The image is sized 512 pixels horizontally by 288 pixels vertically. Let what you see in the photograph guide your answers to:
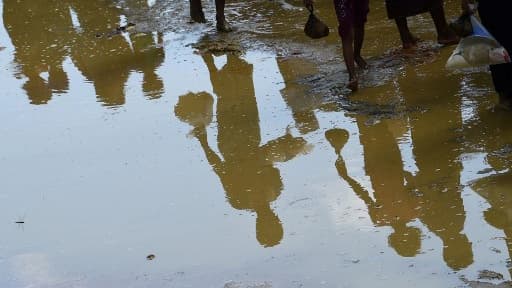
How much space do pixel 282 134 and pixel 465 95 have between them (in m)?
1.44

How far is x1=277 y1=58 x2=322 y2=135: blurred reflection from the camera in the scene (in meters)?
6.95

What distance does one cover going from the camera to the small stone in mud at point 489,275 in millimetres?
4203

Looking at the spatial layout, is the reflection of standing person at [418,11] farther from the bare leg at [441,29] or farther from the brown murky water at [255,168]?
the brown murky water at [255,168]

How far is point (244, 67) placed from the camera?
8.84 meters

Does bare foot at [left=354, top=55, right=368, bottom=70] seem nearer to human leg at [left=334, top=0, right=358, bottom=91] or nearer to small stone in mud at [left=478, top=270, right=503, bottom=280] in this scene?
human leg at [left=334, top=0, right=358, bottom=91]

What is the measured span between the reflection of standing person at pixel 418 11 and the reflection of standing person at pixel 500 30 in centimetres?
189

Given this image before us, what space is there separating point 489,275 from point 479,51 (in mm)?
2310

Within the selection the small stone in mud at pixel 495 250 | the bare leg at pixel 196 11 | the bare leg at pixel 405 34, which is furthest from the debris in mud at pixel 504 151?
the bare leg at pixel 196 11

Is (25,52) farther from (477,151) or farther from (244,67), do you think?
(477,151)

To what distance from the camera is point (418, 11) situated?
8.37 m

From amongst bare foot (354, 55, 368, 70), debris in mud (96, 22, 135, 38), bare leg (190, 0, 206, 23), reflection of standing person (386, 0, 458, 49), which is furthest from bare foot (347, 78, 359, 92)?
debris in mud (96, 22, 135, 38)

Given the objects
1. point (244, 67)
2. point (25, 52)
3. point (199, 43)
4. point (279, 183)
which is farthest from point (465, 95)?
point (25, 52)

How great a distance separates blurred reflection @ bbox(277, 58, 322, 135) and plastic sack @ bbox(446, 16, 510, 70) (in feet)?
4.02

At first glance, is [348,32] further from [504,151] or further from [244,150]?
[504,151]
